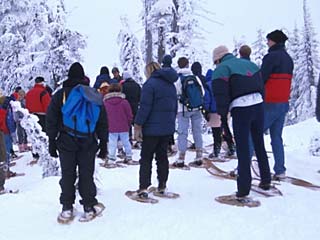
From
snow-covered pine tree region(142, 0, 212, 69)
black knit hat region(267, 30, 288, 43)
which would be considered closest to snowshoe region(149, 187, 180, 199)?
black knit hat region(267, 30, 288, 43)

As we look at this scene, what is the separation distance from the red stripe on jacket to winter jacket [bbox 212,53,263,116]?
43.7 inches

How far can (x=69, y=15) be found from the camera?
2458 centimetres

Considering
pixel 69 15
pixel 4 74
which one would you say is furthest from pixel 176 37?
pixel 4 74

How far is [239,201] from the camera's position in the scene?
20.0ft

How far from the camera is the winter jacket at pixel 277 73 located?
271 inches

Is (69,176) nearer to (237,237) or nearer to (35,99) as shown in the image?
(237,237)

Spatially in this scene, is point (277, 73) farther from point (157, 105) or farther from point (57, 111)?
point (57, 111)

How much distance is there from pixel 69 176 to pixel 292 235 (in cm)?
279

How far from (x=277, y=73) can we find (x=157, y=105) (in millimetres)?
2072

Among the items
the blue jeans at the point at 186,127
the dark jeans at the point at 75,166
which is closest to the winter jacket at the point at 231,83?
the dark jeans at the point at 75,166

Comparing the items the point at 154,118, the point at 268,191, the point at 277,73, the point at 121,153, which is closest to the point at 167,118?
the point at 154,118

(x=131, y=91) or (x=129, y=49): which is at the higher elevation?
(x=129, y=49)

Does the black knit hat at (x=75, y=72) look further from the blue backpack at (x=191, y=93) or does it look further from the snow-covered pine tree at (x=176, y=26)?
the snow-covered pine tree at (x=176, y=26)

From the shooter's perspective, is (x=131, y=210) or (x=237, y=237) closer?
(x=237, y=237)
